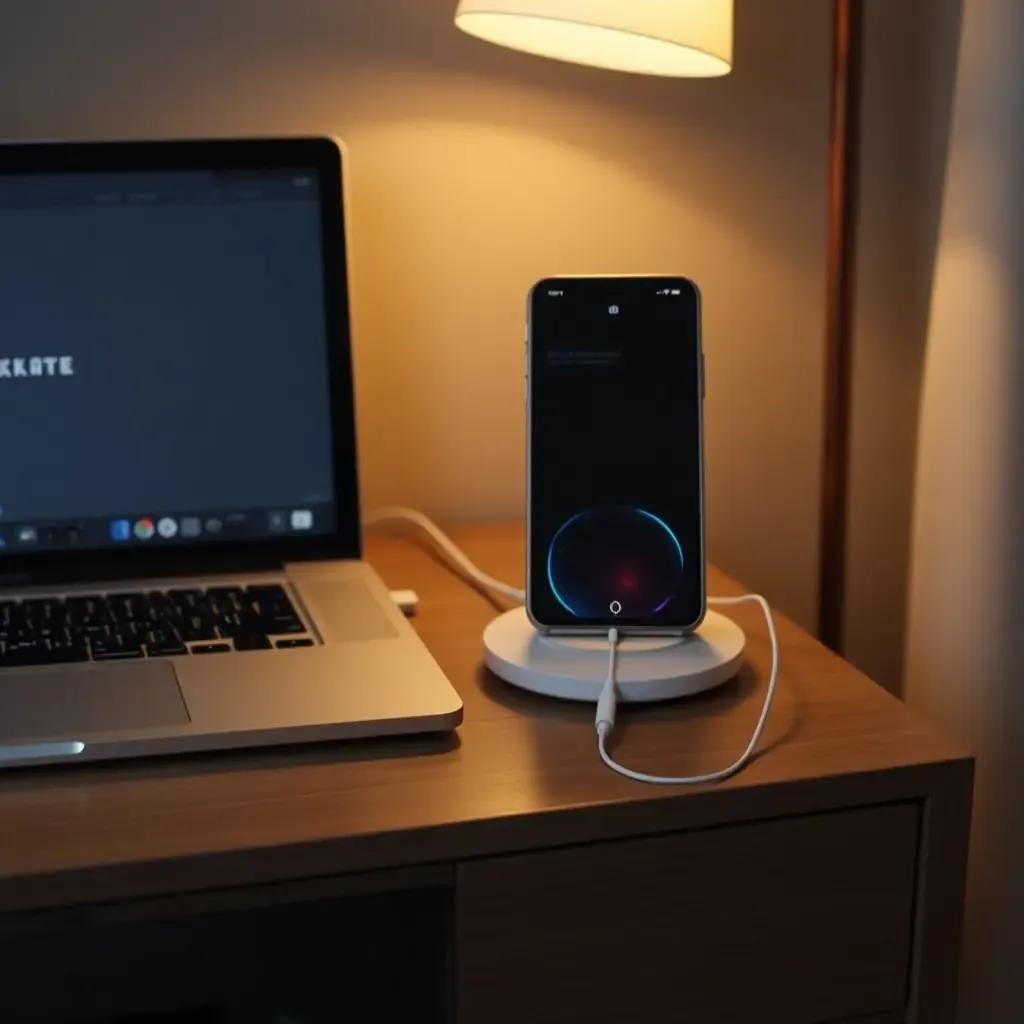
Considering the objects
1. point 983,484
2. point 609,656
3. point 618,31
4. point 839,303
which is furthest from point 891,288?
point 609,656

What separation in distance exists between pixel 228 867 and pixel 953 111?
26.2 inches

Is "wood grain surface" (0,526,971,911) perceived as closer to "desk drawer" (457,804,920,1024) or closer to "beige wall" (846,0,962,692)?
"desk drawer" (457,804,920,1024)

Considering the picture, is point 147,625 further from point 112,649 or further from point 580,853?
point 580,853

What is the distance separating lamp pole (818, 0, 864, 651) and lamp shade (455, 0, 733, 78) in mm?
Answer: 144

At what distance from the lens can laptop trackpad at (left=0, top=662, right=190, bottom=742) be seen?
0.65 m

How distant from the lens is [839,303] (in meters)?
1.01

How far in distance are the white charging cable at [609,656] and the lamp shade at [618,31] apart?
33cm

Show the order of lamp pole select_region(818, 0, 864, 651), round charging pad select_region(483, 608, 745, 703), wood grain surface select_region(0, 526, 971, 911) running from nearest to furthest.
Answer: wood grain surface select_region(0, 526, 971, 911)
round charging pad select_region(483, 608, 745, 703)
lamp pole select_region(818, 0, 864, 651)

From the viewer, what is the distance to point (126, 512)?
2.85 feet

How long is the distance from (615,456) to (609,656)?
108 mm

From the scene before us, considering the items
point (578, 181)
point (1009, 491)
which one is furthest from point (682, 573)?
point (578, 181)

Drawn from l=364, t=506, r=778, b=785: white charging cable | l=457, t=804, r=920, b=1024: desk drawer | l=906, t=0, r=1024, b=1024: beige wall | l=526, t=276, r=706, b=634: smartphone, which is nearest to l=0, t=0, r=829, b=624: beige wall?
l=364, t=506, r=778, b=785: white charging cable

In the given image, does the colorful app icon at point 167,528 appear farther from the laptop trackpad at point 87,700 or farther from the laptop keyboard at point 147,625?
the laptop trackpad at point 87,700

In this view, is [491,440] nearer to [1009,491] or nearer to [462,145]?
[462,145]
